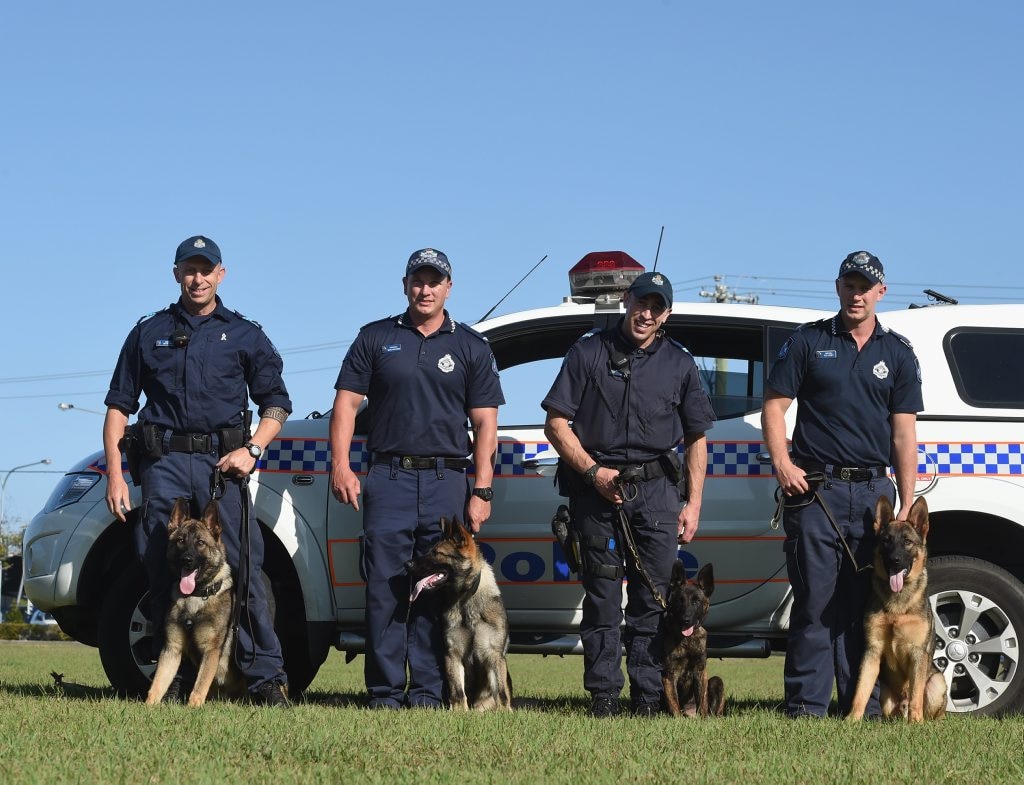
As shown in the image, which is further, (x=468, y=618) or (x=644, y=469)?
(x=468, y=618)

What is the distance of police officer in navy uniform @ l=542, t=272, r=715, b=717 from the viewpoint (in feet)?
19.0

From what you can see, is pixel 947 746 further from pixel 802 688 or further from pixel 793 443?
pixel 793 443

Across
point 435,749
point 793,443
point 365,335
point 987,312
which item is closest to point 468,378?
point 365,335

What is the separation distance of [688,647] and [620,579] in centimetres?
48

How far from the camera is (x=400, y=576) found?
19.7 feet

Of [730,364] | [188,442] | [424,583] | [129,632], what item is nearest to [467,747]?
[424,583]

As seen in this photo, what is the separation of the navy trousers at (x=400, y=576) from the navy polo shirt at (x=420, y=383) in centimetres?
14

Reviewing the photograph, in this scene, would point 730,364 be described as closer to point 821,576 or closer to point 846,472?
point 846,472

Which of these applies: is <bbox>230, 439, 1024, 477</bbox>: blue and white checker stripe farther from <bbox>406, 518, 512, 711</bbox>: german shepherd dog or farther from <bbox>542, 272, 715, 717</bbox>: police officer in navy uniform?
<bbox>406, 518, 512, 711</bbox>: german shepherd dog

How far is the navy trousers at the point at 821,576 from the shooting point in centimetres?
577

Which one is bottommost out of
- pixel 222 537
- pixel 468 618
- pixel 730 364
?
pixel 468 618

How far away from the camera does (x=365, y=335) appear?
20.3ft

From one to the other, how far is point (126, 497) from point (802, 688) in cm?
328

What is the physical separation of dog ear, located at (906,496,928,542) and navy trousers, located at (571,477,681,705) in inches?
40.8
